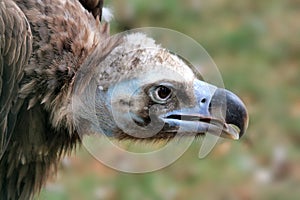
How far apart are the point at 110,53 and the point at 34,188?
728 mm

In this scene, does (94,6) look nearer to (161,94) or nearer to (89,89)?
(89,89)

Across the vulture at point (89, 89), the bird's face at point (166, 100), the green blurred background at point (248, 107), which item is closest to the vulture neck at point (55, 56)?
the vulture at point (89, 89)

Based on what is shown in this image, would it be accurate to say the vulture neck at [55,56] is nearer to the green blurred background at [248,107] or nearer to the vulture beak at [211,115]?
the vulture beak at [211,115]

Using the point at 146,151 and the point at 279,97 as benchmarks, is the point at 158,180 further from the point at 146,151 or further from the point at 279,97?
the point at 146,151

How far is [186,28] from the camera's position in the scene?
862 centimetres

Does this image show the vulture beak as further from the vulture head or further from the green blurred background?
the green blurred background

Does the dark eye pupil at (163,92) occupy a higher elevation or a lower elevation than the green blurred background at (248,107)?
lower

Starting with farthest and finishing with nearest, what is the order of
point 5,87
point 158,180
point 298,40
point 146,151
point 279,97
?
point 298,40 < point 279,97 < point 158,180 < point 146,151 < point 5,87

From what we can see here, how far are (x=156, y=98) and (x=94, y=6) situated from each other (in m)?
0.71

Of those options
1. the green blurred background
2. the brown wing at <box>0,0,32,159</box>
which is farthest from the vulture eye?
the green blurred background

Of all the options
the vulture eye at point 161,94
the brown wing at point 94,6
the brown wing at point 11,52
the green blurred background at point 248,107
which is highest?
the green blurred background at point 248,107

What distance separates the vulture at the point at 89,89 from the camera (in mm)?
4328

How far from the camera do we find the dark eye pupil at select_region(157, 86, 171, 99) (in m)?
4.38

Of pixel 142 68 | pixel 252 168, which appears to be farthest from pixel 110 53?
pixel 252 168
